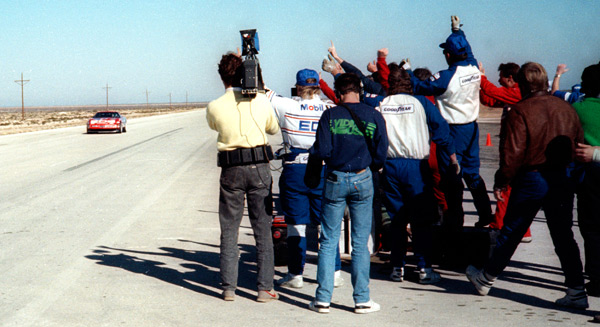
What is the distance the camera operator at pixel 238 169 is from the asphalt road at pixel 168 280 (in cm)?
31

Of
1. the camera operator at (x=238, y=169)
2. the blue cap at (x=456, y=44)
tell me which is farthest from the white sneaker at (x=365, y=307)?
the blue cap at (x=456, y=44)

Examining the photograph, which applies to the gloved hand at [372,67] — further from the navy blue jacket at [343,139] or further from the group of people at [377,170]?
the navy blue jacket at [343,139]

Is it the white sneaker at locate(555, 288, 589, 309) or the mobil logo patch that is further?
the mobil logo patch

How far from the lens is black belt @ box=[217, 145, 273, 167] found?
567cm

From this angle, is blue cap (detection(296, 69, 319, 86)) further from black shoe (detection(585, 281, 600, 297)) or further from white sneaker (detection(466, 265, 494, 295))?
black shoe (detection(585, 281, 600, 297))

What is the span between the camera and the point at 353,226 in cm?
543

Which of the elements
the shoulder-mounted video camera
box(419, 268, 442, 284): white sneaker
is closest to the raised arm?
box(419, 268, 442, 284): white sneaker

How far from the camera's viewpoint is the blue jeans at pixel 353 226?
5301 millimetres

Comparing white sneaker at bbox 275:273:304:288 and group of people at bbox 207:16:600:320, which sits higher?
group of people at bbox 207:16:600:320

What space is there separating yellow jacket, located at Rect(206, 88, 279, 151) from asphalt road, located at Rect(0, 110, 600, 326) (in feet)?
4.54

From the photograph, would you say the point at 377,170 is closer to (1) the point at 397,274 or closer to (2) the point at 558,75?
(1) the point at 397,274

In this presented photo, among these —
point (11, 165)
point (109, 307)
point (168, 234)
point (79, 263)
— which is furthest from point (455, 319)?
point (11, 165)

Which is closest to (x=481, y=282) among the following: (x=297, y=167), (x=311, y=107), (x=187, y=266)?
(x=297, y=167)

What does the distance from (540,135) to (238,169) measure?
2.53 meters
